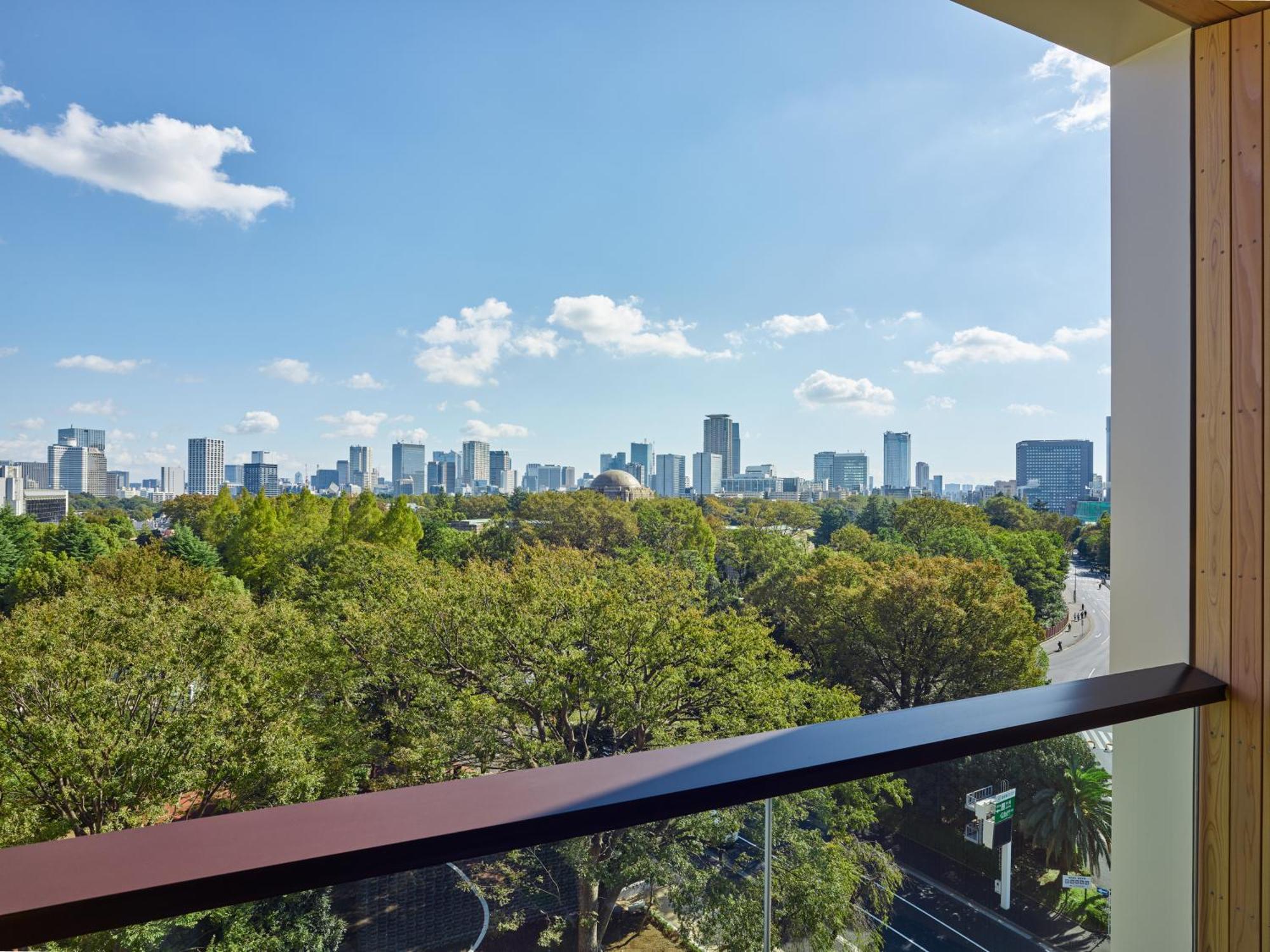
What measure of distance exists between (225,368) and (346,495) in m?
3.67

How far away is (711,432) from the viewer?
664 inches

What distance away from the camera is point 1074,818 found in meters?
1.16

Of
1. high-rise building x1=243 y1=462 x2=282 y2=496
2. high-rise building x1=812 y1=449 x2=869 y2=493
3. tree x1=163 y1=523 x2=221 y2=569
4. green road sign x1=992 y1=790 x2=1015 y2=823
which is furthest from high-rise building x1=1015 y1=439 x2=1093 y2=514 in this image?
high-rise building x1=243 y1=462 x2=282 y2=496

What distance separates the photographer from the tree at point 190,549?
32.1 feet

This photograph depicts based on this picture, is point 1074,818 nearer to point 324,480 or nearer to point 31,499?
point 31,499

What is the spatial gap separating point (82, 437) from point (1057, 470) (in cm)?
1338

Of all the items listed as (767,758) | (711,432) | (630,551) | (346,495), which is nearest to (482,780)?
(767,758)

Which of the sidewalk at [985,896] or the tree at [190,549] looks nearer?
the sidewalk at [985,896]

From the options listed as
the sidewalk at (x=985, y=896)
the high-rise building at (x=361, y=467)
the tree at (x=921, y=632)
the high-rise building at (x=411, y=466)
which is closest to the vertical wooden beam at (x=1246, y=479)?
the sidewalk at (x=985, y=896)

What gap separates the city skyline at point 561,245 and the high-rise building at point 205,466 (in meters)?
0.27

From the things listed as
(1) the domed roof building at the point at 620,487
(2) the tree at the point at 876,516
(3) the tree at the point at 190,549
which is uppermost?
(1) the domed roof building at the point at 620,487

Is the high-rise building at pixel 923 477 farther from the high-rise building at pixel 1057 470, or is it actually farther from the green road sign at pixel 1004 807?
the green road sign at pixel 1004 807

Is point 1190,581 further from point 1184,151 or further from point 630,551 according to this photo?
point 630,551

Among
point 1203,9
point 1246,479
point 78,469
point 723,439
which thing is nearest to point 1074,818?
point 1246,479
